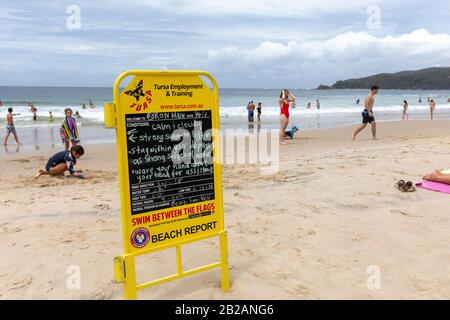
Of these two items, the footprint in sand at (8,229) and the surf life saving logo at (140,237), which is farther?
the footprint in sand at (8,229)

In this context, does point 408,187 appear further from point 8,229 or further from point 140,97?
point 8,229

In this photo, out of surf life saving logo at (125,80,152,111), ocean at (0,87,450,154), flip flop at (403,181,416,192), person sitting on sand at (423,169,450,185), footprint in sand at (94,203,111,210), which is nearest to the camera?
surf life saving logo at (125,80,152,111)

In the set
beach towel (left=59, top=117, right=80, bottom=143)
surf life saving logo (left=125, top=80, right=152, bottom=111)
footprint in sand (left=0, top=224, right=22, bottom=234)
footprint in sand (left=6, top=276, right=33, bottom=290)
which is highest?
surf life saving logo (left=125, top=80, right=152, bottom=111)

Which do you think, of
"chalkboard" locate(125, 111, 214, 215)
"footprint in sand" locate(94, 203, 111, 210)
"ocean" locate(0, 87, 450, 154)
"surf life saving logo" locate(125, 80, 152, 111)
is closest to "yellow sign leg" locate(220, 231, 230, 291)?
"chalkboard" locate(125, 111, 214, 215)

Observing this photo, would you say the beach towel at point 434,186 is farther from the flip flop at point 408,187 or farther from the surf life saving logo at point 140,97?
the surf life saving logo at point 140,97

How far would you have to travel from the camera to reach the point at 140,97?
299 centimetres

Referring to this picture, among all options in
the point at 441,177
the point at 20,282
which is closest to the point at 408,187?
the point at 441,177

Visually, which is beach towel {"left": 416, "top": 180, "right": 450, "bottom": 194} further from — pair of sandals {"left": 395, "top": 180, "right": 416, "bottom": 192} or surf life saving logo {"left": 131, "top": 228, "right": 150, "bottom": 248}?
surf life saving logo {"left": 131, "top": 228, "right": 150, "bottom": 248}

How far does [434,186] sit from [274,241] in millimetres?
3027

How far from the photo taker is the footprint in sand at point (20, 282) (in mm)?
3514

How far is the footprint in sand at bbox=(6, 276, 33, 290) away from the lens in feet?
11.5

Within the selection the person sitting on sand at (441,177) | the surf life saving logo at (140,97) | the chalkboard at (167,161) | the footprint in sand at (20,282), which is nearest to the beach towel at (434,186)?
the person sitting on sand at (441,177)
